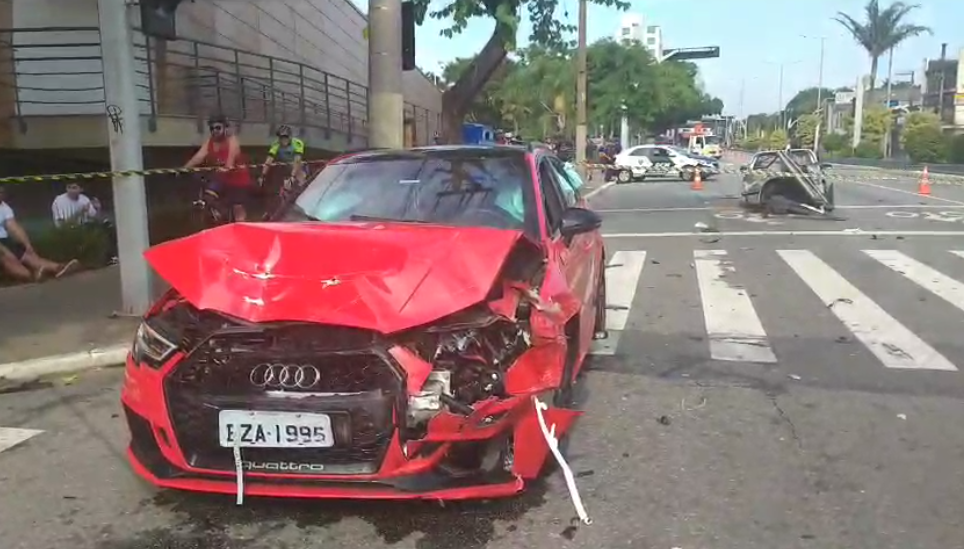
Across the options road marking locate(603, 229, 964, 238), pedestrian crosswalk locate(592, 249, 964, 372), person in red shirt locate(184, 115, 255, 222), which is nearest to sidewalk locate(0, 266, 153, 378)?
person in red shirt locate(184, 115, 255, 222)

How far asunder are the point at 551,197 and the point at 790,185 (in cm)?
1428

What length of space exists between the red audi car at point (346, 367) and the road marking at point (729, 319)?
304 cm

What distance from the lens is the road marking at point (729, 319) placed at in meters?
6.70

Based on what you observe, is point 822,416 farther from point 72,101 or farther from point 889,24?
point 889,24

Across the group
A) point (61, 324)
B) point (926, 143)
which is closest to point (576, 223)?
point (61, 324)

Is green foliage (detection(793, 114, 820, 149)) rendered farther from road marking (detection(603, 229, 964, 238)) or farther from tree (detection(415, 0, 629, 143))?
road marking (detection(603, 229, 964, 238))

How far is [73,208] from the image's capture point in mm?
11727

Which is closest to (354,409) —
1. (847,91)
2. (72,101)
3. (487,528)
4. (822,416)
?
(487,528)

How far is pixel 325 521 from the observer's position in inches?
147

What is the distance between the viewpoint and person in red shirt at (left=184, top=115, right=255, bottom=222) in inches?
387

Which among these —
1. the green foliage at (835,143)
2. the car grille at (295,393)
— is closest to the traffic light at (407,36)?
the car grille at (295,393)

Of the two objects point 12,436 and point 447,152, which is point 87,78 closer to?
point 12,436

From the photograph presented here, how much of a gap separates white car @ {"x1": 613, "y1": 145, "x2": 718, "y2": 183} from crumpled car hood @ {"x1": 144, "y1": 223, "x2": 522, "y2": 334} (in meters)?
31.2

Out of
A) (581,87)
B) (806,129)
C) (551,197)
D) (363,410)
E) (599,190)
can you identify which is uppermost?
(581,87)
